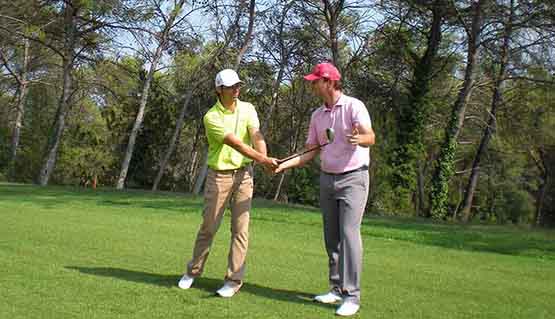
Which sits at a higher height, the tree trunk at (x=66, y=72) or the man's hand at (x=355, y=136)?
the tree trunk at (x=66, y=72)

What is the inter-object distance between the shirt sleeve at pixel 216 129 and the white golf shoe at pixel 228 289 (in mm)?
1369

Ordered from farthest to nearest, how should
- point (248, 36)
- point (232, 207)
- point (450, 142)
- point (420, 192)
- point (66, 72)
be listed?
point (420, 192) → point (248, 36) → point (66, 72) → point (450, 142) → point (232, 207)

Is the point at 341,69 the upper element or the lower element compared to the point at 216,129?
upper

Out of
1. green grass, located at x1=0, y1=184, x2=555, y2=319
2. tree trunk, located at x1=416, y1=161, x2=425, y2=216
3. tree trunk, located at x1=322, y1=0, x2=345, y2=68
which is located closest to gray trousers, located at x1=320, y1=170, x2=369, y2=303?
green grass, located at x1=0, y1=184, x2=555, y2=319

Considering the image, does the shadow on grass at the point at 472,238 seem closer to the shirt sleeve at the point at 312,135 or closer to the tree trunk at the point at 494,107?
the shirt sleeve at the point at 312,135

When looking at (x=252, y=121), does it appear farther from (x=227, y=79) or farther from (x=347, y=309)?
(x=347, y=309)

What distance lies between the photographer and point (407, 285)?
7598 mm

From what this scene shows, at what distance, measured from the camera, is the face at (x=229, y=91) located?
6445mm

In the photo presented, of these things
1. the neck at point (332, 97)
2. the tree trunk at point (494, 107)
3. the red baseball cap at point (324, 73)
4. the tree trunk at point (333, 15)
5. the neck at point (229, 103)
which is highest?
the tree trunk at point (333, 15)

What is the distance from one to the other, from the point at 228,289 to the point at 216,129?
1.53 metres

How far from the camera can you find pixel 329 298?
248 inches

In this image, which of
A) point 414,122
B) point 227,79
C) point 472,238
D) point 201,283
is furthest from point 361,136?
point 414,122

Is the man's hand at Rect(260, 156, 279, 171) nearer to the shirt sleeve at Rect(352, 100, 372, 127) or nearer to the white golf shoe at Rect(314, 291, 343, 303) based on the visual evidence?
the shirt sleeve at Rect(352, 100, 372, 127)

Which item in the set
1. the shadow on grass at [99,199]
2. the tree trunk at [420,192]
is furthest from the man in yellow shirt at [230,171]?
the tree trunk at [420,192]
